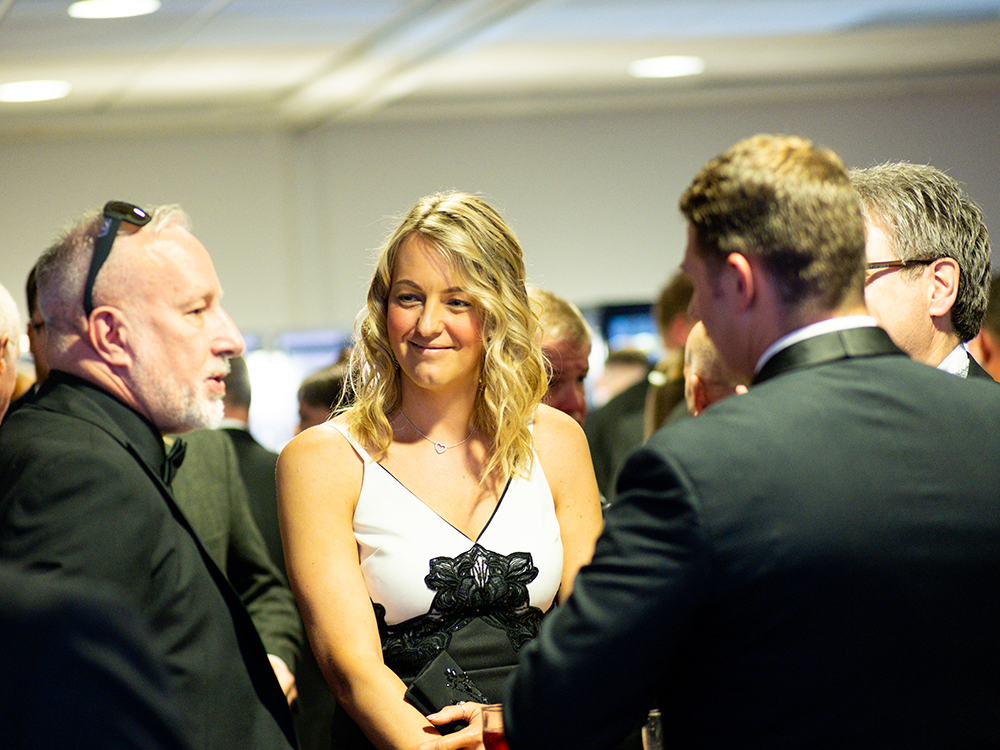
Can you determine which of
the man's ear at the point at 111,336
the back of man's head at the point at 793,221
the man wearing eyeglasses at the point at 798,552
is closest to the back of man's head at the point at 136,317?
the man's ear at the point at 111,336

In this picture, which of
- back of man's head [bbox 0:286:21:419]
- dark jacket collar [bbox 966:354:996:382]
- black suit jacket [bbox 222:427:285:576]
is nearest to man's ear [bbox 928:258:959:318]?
dark jacket collar [bbox 966:354:996:382]

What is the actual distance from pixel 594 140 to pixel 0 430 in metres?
7.57

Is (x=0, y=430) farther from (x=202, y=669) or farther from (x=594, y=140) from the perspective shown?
(x=594, y=140)

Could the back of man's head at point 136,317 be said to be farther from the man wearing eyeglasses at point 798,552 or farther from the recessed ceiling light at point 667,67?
the recessed ceiling light at point 667,67

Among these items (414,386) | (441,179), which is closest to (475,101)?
(441,179)

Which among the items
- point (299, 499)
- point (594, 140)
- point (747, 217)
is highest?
point (594, 140)

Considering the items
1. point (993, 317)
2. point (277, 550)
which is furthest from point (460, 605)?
point (993, 317)

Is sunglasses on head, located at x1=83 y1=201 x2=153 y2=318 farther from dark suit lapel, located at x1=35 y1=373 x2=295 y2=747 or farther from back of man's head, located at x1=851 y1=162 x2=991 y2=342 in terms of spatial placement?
back of man's head, located at x1=851 y1=162 x2=991 y2=342

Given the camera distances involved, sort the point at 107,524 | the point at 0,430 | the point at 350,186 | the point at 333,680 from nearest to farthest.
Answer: the point at 107,524, the point at 0,430, the point at 333,680, the point at 350,186

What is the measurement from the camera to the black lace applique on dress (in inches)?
77.2

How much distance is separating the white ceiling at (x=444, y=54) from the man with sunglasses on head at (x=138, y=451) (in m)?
3.86

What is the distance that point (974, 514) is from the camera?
120 cm

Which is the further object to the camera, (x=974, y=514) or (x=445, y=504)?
(x=445, y=504)

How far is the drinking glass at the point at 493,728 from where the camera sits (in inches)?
57.5
